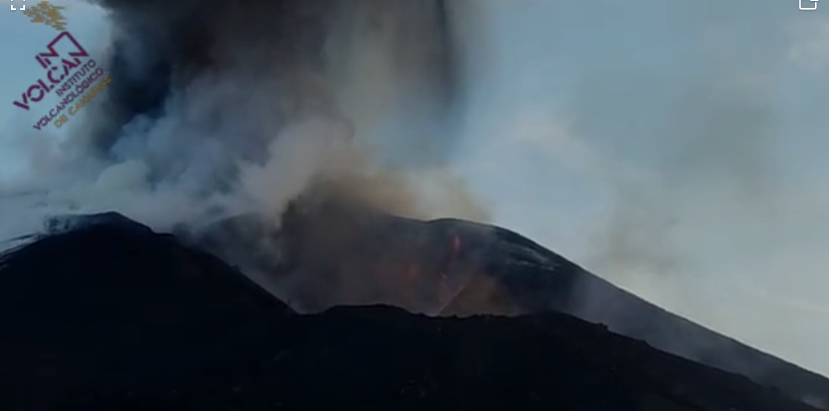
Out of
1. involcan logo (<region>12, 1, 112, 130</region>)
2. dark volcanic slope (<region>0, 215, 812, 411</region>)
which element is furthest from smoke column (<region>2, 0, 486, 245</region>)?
dark volcanic slope (<region>0, 215, 812, 411</region>)

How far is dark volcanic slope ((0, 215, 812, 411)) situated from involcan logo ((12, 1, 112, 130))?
1.09 m

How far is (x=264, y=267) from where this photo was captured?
24.9 feet

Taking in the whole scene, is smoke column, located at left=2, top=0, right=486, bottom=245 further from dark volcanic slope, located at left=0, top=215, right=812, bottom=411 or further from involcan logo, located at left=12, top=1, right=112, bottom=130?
Result: dark volcanic slope, located at left=0, top=215, right=812, bottom=411

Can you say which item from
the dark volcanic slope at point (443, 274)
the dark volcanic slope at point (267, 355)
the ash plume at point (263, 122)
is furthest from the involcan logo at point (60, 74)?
the dark volcanic slope at point (443, 274)

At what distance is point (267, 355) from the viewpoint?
7117mm

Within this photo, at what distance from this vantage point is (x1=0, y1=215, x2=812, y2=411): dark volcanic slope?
6.76 metres

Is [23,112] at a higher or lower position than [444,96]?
lower

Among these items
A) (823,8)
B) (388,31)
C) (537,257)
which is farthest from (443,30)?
(823,8)

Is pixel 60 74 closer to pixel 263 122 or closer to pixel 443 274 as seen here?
pixel 263 122

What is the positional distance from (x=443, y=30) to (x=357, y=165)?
1325 millimetres

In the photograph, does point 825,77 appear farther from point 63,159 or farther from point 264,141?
point 63,159

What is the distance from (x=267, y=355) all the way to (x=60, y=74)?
2707 millimetres

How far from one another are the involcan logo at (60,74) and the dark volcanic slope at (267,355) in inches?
43.0

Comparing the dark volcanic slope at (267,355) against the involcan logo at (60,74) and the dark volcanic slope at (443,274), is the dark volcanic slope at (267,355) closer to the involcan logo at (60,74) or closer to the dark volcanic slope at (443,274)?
the dark volcanic slope at (443,274)
